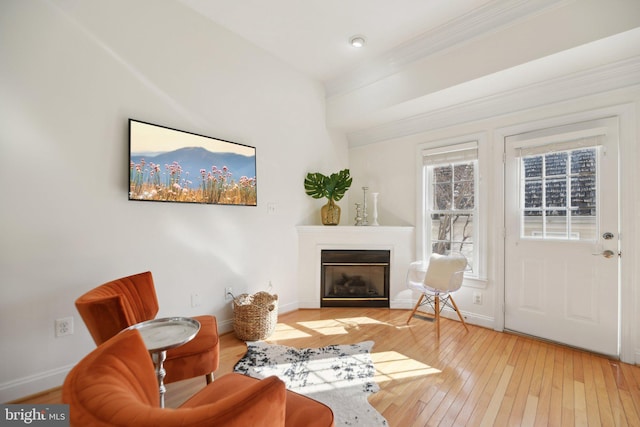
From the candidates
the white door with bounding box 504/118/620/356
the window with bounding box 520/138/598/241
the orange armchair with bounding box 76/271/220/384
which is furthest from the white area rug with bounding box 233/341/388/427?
the window with bounding box 520/138/598/241

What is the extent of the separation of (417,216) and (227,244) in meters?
2.41

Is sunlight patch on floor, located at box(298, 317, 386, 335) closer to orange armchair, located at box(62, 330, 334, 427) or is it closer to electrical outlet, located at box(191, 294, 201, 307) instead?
electrical outlet, located at box(191, 294, 201, 307)

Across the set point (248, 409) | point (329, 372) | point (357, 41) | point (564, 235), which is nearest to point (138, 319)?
point (329, 372)

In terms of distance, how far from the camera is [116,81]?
2.27m

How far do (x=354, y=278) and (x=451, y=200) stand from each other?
1607 mm

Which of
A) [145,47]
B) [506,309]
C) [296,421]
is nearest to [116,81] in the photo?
[145,47]

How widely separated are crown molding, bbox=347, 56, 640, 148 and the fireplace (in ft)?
5.66

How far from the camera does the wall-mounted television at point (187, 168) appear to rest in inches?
92.8

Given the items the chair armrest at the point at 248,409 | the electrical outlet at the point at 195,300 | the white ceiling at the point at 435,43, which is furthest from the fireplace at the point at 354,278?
the chair armrest at the point at 248,409

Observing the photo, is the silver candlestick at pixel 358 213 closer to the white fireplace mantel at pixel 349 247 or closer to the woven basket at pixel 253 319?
Answer: the white fireplace mantel at pixel 349 247

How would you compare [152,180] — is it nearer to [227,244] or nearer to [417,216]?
[227,244]

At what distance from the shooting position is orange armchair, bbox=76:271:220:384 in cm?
152

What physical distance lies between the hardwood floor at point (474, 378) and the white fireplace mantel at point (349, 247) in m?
0.59

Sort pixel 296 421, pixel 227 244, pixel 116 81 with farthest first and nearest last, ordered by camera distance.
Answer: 1. pixel 227 244
2. pixel 116 81
3. pixel 296 421
